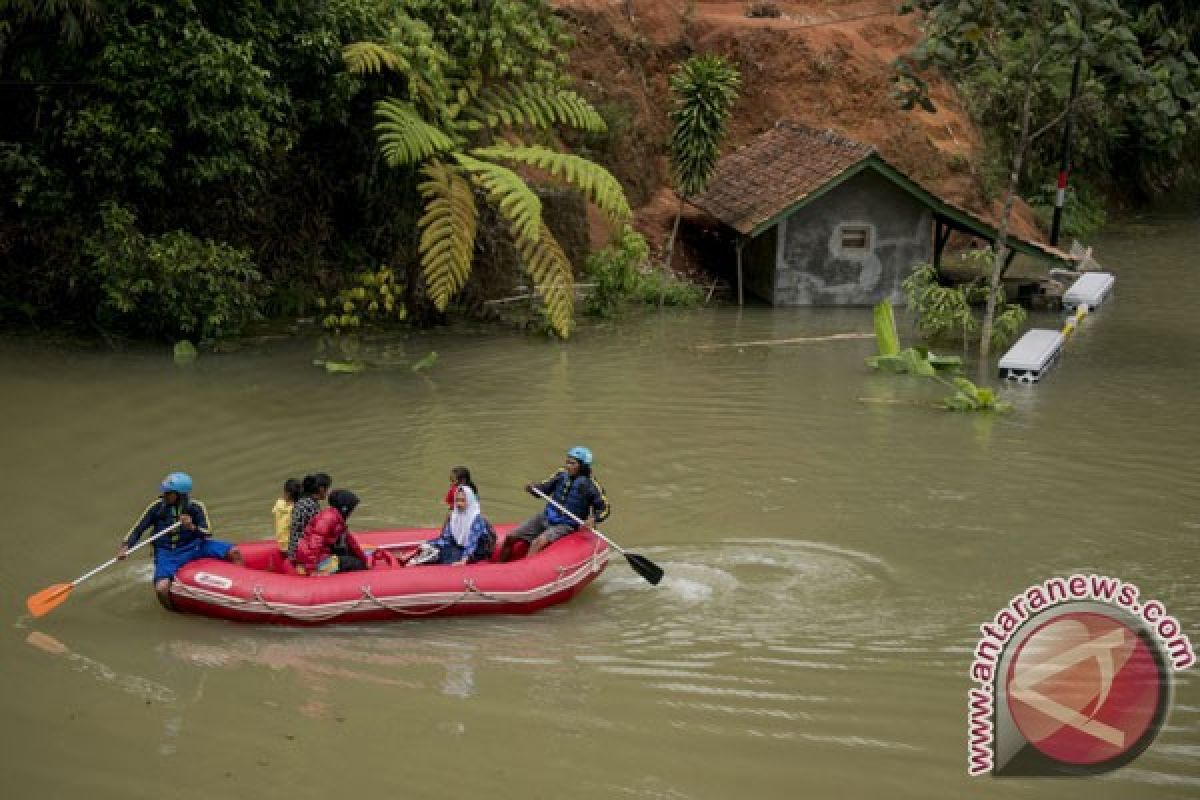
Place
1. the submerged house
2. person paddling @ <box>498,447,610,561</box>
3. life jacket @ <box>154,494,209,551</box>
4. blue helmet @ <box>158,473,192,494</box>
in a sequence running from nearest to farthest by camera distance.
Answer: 1. blue helmet @ <box>158,473,192,494</box>
2. life jacket @ <box>154,494,209,551</box>
3. person paddling @ <box>498,447,610,561</box>
4. the submerged house

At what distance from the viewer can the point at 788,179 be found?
70.4 ft

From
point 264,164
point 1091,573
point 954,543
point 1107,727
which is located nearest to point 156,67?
point 264,164

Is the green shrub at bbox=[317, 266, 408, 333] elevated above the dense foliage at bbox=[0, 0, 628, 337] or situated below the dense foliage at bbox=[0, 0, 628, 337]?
below

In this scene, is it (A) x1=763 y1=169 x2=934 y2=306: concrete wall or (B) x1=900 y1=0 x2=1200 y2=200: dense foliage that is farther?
(B) x1=900 y1=0 x2=1200 y2=200: dense foliage

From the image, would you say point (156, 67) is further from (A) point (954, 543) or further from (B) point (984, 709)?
(B) point (984, 709)

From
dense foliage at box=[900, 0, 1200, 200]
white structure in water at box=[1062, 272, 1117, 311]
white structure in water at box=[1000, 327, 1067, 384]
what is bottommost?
white structure in water at box=[1000, 327, 1067, 384]

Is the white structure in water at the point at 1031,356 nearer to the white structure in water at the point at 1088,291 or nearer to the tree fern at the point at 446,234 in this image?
the white structure in water at the point at 1088,291

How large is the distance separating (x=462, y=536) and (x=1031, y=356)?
9.58 metres

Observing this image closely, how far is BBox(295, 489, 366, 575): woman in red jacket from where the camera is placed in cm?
1017

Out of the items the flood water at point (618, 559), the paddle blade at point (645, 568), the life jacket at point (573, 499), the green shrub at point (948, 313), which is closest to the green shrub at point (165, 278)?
the flood water at point (618, 559)

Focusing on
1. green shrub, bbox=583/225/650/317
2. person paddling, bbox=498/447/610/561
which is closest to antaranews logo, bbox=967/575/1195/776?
person paddling, bbox=498/447/610/561

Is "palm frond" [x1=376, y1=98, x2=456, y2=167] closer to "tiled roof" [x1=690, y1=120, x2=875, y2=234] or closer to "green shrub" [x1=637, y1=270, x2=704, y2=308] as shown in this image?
"green shrub" [x1=637, y1=270, x2=704, y2=308]

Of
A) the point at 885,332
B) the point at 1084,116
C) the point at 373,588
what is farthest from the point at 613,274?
the point at 1084,116

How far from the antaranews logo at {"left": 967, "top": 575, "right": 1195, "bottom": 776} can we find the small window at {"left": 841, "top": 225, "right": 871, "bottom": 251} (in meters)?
11.3
